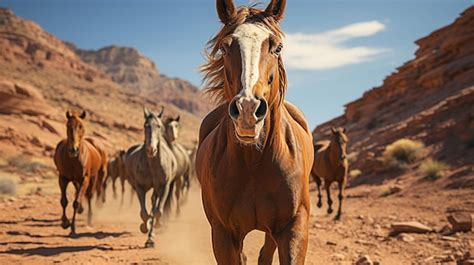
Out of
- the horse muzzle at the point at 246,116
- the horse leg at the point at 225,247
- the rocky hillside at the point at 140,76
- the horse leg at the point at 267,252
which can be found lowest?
the horse leg at the point at 267,252

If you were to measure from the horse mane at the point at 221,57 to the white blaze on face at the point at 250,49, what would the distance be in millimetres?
173

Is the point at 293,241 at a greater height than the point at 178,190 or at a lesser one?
greater

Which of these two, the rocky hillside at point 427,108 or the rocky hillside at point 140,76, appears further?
the rocky hillside at point 140,76

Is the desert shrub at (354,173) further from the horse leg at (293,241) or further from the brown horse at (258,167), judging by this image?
the horse leg at (293,241)

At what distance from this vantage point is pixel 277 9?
3209 mm

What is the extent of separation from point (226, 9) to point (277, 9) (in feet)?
1.40

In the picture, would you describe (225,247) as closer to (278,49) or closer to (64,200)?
(278,49)

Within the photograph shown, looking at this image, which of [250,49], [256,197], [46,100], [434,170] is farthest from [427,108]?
[46,100]

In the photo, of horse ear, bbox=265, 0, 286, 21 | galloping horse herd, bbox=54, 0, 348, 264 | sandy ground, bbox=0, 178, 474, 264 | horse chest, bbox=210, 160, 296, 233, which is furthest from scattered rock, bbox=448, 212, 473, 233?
horse ear, bbox=265, 0, 286, 21

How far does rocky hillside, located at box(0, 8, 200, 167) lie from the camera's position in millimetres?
34000

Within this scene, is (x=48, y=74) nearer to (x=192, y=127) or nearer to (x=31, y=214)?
(x=192, y=127)

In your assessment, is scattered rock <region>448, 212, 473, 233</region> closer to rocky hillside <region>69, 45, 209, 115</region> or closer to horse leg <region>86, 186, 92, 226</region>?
horse leg <region>86, 186, 92, 226</region>

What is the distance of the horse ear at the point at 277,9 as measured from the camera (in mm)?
3188

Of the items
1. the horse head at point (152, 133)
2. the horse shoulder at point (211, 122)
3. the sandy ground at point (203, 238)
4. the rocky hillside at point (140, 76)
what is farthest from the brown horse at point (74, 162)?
the rocky hillside at point (140, 76)
